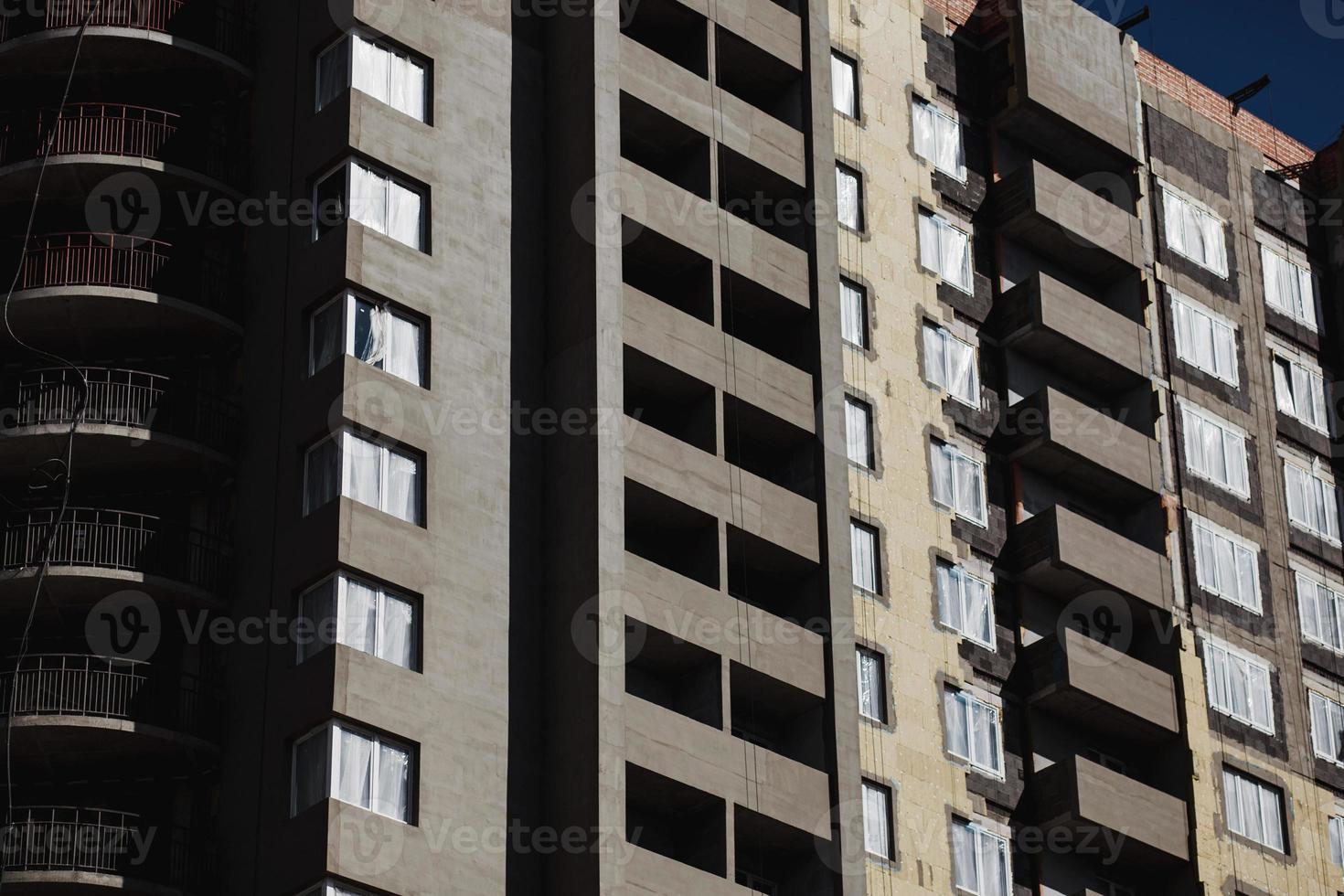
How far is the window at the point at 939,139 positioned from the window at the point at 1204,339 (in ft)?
28.1

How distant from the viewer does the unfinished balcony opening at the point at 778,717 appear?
62.2 metres

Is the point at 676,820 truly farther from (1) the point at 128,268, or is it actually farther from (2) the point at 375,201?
(1) the point at 128,268

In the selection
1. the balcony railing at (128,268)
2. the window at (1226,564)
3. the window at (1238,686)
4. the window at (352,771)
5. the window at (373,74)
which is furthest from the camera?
the window at (1226,564)

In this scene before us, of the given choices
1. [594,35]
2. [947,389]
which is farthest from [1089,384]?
[594,35]

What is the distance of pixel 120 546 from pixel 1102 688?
26924 mm

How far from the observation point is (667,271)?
67.1 m

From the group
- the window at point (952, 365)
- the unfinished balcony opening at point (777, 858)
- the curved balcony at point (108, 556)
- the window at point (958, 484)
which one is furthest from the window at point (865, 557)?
the curved balcony at point (108, 556)

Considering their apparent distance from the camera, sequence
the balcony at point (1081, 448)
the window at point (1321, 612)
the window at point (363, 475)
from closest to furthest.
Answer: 1. the window at point (363, 475)
2. the balcony at point (1081, 448)
3. the window at point (1321, 612)

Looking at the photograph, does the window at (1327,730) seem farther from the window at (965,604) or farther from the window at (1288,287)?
the window at (1288,287)

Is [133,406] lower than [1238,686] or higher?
higher

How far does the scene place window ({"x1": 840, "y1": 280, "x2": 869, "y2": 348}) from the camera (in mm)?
70250

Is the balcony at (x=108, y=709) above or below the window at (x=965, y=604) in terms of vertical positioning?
below

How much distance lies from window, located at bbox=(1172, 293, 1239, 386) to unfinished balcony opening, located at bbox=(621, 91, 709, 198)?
18113mm

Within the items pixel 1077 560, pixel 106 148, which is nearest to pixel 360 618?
pixel 106 148
